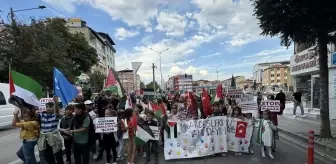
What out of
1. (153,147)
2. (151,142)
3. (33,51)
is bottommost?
(153,147)

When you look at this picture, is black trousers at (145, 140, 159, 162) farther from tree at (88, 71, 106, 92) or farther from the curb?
tree at (88, 71, 106, 92)

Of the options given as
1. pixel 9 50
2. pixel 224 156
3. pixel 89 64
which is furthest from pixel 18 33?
pixel 224 156

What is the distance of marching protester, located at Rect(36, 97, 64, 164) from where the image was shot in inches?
261

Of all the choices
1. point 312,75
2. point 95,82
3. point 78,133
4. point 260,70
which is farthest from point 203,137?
point 260,70

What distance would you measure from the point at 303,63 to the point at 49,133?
18.3 m

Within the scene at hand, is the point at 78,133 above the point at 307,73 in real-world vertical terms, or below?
below

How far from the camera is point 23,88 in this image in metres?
6.44

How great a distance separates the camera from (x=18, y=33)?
25.8 metres

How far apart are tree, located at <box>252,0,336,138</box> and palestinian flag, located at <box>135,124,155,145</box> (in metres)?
5.60

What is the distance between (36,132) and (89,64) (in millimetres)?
37923

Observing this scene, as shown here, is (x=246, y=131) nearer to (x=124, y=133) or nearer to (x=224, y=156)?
(x=224, y=156)

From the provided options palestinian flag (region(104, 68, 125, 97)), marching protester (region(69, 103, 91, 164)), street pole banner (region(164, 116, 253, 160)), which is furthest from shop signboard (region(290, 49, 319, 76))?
marching protester (region(69, 103, 91, 164))

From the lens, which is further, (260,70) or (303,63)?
(260,70)

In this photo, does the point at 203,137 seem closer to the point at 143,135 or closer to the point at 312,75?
the point at 143,135
